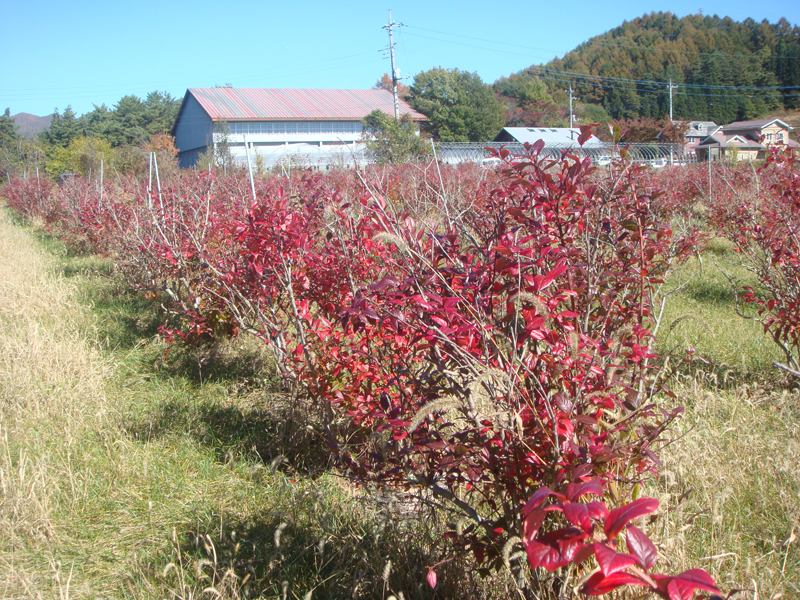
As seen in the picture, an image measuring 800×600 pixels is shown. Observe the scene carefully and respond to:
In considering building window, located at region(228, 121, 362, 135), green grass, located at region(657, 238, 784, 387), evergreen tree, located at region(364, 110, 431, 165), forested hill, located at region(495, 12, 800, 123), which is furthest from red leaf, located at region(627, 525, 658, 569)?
forested hill, located at region(495, 12, 800, 123)

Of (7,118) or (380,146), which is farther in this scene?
(7,118)

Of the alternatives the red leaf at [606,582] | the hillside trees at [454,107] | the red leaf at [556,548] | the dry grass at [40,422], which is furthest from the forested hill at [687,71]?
the red leaf at [606,582]

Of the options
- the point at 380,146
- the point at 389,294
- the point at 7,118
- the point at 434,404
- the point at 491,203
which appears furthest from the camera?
the point at 7,118

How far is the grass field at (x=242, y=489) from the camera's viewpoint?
225 cm

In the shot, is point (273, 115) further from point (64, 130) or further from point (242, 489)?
point (242, 489)

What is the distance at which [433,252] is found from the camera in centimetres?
213

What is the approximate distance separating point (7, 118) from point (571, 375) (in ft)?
239

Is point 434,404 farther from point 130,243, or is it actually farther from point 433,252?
point 130,243

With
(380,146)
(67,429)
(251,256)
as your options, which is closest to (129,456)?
(67,429)

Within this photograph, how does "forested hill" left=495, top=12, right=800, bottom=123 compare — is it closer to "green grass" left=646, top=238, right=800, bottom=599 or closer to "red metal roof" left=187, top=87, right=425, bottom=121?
"red metal roof" left=187, top=87, right=425, bottom=121

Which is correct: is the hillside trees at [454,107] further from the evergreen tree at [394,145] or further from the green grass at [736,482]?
the green grass at [736,482]

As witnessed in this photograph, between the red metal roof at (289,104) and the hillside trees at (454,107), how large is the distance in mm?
1583

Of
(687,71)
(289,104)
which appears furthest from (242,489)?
(687,71)

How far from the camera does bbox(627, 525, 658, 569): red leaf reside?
3.11 ft
